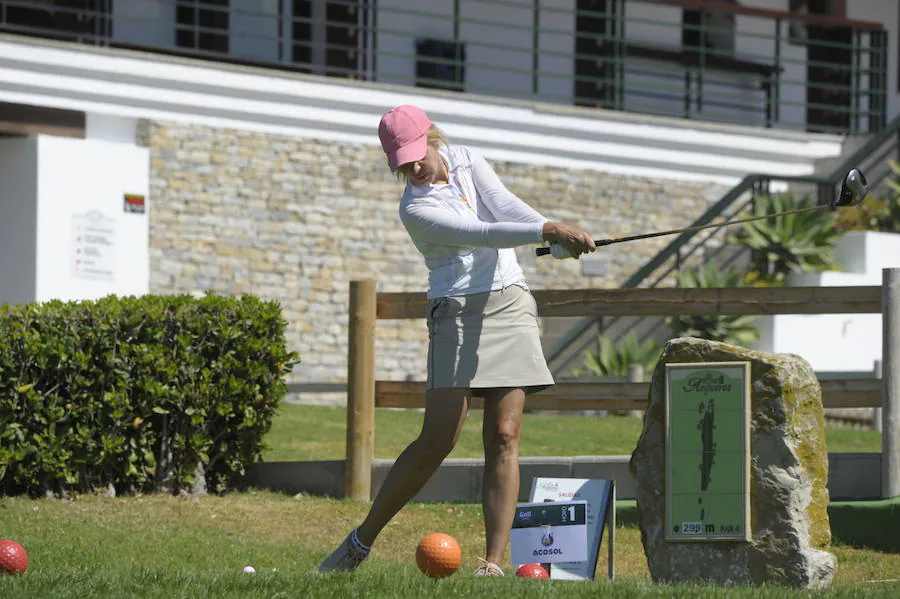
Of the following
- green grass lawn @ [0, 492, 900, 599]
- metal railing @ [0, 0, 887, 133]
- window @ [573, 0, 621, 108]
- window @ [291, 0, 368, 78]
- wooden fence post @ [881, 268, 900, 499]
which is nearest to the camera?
green grass lawn @ [0, 492, 900, 599]

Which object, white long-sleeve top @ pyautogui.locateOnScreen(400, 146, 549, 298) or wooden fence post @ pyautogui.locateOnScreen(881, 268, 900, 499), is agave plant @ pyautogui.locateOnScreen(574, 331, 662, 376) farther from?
white long-sleeve top @ pyautogui.locateOnScreen(400, 146, 549, 298)

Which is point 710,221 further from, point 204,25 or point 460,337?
point 460,337

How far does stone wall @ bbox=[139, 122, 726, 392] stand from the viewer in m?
16.0

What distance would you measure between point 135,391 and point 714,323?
8.15 m

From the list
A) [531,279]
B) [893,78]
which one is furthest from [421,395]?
[893,78]

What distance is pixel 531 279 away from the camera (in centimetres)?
1802

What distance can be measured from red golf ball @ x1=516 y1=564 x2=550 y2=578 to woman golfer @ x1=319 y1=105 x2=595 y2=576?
0.18 m

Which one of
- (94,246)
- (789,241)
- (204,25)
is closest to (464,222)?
(94,246)

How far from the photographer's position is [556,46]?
20.5 metres

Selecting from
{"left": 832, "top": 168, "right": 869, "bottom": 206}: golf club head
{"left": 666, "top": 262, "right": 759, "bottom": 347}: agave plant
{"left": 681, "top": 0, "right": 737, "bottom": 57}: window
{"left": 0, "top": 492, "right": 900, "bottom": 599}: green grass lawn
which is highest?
{"left": 681, "top": 0, "right": 737, "bottom": 57}: window

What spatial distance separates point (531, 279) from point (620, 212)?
1.52 metres

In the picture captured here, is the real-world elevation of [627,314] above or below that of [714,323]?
above

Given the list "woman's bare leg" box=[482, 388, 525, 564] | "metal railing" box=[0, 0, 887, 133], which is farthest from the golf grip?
"metal railing" box=[0, 0, 887, 133]

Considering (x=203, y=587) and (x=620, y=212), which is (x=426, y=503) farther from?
(x=620, y=212)
